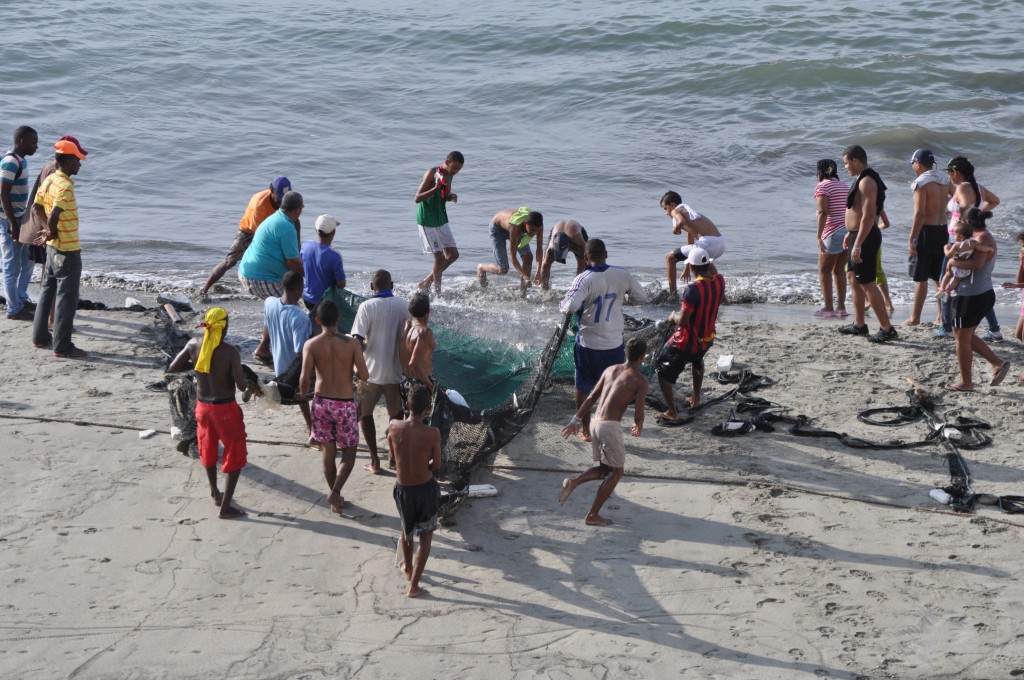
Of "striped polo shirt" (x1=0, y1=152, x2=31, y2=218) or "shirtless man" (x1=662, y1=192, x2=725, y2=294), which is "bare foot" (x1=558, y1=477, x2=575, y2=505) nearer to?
"shirtless man" (x1=662, y1=192, x2=725, y2=294)

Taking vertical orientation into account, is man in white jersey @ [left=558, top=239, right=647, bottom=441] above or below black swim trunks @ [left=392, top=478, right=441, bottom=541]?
above

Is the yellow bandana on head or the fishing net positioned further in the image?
the fishing net

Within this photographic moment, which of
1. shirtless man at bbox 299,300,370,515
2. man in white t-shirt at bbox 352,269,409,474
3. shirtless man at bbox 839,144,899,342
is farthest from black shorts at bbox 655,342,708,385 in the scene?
shirtless man at bbox 839,144,899,342

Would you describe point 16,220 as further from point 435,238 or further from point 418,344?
point 418,344

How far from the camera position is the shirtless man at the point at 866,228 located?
969 centimetres

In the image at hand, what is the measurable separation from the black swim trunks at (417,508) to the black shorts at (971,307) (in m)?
4.85

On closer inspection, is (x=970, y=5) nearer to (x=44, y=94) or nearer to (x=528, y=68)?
(x=528, y=68)

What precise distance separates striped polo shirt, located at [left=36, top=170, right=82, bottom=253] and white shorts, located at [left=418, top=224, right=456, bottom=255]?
13.2ft

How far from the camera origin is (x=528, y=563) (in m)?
6.20

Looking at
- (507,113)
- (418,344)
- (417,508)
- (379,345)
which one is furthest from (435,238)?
(507,113)

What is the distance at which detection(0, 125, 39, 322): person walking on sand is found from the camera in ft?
31.0

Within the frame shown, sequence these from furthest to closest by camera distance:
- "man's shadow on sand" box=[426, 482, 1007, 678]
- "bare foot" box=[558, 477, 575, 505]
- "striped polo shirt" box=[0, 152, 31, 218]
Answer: "striped polo shirt" box=[0, 152, 31, 218], "bare foot" box=[558, 477, 575, 505], "man's shadow on sand" box=[426, 482, 1007, 678]

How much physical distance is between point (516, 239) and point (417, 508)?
672 centimetres

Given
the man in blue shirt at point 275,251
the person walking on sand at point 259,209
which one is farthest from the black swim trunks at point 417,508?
the person walking on sand at point 259,209
